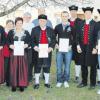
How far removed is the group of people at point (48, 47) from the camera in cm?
1155

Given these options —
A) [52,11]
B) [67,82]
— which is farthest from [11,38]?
[52,11]

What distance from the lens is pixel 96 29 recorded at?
11.6m

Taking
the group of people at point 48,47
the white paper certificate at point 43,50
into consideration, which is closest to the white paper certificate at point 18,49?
the group of people at point 48,47

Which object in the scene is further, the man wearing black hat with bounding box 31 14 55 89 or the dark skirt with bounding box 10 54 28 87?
the man wearing black hat with bounding box 31 14 55 89

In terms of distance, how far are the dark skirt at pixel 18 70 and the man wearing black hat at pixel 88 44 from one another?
4.83ft

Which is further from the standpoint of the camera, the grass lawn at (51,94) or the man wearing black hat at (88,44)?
the man wearing black hat at (88,44)

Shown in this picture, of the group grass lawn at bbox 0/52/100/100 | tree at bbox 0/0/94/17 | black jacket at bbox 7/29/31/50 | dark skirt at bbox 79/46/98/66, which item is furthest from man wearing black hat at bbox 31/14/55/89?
tree at bbox 0/0/94/17

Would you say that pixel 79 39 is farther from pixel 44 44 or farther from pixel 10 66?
pixel 10 66

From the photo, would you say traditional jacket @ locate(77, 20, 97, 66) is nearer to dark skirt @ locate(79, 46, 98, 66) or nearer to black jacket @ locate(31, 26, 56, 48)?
dark skirt @ locate(79, 46, 98, 66)

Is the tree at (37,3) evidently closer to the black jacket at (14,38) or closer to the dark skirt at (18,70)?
the black jacket at (14,38)

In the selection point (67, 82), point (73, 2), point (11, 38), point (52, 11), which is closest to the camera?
point (11, 38)

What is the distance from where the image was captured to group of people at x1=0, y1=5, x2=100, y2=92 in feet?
37.9

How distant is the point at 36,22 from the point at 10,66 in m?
1.96

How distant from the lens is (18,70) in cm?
1155
